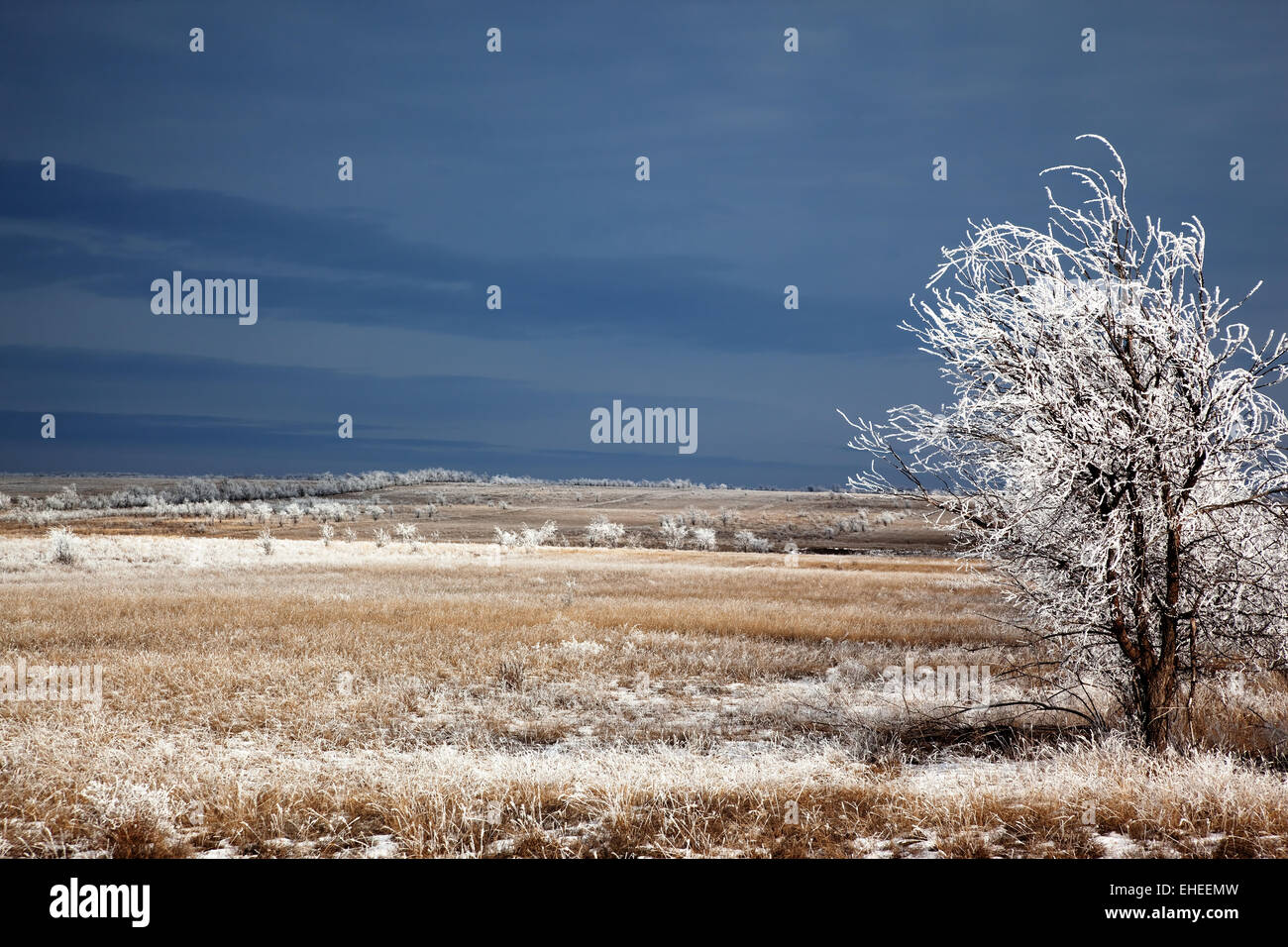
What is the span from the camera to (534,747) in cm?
994

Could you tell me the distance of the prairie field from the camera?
576 centimetres

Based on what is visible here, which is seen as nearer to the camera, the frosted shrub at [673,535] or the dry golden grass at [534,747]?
the dry golden grass at [534,747]

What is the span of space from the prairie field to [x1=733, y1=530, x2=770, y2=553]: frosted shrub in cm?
3825

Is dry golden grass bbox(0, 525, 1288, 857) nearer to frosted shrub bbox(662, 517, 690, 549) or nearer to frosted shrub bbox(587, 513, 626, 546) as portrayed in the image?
frosted shrub bbox(587, 513, 626, 546)

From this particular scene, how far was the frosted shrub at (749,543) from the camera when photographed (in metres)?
64.7

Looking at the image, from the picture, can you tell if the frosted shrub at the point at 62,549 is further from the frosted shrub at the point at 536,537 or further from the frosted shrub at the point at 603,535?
the frosted shrub at the point at 603,535

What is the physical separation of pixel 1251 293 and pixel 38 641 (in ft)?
66.7

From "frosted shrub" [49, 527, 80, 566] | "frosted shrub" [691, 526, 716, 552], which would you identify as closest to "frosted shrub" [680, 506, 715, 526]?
"frosted shrub" [691, 526, 716, 552]

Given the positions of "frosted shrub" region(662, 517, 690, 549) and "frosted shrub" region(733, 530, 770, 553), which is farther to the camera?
"frosted shrub" region(662, 517, 690, 549)

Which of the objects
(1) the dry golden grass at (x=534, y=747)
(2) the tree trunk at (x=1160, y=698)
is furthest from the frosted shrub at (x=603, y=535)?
(2) the tree trunk at (x=1160, y=698)

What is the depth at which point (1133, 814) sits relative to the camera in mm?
6023

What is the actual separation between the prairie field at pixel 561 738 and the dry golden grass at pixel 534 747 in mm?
39
